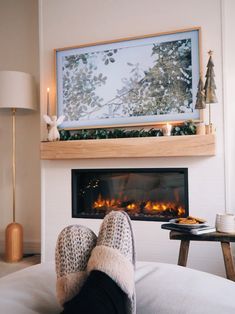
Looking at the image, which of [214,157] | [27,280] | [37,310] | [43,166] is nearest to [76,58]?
[43,166]

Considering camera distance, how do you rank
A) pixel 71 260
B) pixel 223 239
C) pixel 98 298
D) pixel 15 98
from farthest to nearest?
1. pixel 15 98
2. pixel 223 239
3. pixel 71 260
4. pixel 98 298

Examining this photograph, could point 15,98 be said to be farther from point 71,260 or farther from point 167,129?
point 71,260

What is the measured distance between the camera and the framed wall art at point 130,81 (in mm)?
2350

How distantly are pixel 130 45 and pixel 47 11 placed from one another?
825mm

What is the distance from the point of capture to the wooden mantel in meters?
2.22

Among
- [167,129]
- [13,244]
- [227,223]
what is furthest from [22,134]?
[227,223]

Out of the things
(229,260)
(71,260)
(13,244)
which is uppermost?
(71,260)

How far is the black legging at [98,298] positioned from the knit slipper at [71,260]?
1.8 inches

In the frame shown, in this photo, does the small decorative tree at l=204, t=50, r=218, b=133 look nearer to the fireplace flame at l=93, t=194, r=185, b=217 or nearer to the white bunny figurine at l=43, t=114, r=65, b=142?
the fireplace flame at l=93, t=194, r=185, b=217

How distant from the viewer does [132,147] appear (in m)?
2.38

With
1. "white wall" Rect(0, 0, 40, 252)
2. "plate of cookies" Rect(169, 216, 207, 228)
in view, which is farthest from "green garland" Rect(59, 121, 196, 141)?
"plate of cookies" Rect(169, 216, 207, 228)

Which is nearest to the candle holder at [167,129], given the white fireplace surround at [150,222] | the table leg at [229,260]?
the white fireplace surround at [150,222]

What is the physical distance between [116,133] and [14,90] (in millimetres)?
985

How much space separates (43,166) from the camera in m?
2.71
